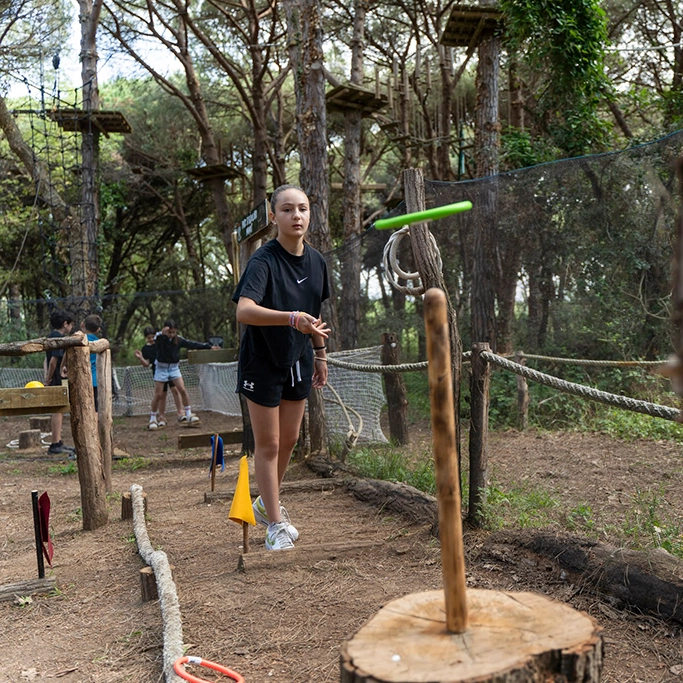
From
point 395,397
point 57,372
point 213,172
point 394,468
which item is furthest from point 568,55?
point 57,372

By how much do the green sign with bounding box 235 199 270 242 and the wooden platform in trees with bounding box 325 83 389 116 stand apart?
6013 millimetres

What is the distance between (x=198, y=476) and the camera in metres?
6.53

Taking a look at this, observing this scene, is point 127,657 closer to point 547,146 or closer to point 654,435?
point 654,435

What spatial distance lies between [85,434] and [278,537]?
165 cm

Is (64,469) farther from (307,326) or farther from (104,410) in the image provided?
(307,326)

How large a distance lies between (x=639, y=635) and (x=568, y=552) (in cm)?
56

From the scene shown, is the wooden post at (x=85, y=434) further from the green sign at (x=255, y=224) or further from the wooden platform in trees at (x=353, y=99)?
the wooden platform in trees at (x=353, y=99)

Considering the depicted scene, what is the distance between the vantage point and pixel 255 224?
5.48 metres

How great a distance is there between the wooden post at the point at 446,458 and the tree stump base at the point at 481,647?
7 centimetres

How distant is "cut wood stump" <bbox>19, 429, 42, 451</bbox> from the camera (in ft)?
29.6

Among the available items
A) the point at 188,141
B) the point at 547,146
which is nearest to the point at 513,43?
the point at 547,146

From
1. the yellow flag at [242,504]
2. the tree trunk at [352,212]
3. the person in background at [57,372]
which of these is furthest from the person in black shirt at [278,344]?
the tree trunk at [352,212]

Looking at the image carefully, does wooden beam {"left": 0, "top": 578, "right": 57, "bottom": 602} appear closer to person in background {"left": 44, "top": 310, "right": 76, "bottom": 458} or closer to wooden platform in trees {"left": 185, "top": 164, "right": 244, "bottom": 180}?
person in background {"left": 44, "top": 310, "right": 76, "bottom": 458}

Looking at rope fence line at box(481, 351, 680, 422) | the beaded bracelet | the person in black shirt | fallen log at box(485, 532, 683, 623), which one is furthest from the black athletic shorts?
fallen log at box(485, 532, 683, 623)
